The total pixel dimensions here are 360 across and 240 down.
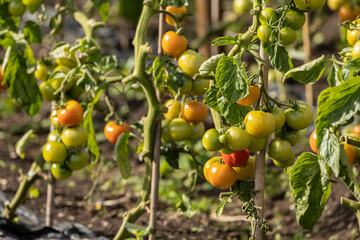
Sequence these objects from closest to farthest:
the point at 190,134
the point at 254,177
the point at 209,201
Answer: the point at 254,177, the point at 190,134, the point at 209,201

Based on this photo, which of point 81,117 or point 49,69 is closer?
point 81,117

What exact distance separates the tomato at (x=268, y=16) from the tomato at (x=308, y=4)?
0.19 feet

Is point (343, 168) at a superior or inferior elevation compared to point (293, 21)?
inferior

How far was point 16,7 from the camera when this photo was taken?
1.87 meters

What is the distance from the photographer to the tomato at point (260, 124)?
106cm

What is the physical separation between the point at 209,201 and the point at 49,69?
1.11 metres

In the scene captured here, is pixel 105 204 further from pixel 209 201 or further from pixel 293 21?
pixel 293 21

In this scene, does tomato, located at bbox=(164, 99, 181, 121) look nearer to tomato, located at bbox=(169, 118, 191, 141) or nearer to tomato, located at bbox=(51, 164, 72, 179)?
tomato, located at bbox=(169, 118, 191, 141)

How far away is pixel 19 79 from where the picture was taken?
1.85 metres

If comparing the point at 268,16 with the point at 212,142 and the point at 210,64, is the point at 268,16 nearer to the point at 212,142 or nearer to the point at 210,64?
the point at 210,64

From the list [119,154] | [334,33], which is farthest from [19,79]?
[334,33]

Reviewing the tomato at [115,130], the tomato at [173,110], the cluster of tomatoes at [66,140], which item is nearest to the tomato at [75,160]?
the cluster of tomatoes at [66,140]

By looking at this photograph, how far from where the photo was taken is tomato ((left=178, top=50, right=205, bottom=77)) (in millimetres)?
1405

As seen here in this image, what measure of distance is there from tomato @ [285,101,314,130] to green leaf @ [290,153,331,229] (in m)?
0.08
